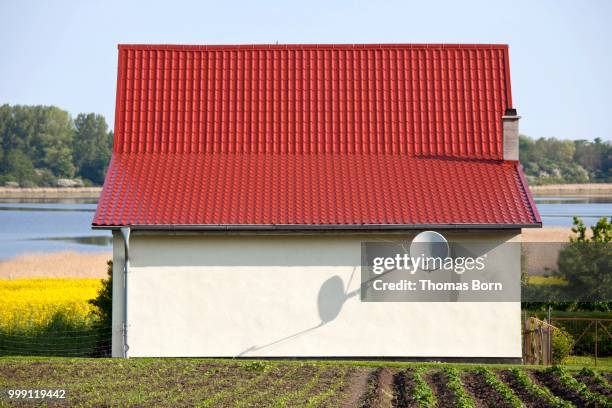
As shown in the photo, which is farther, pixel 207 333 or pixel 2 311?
pixel 2 311

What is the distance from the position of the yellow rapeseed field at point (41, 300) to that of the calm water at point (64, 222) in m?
10.3

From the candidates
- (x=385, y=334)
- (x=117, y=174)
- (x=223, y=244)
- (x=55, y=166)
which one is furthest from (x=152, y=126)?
(x=55, y=166)

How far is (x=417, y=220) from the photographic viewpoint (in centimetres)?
2069

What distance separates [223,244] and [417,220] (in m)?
4.09

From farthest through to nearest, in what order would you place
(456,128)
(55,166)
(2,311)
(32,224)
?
(55,166) → (32,224) → (2,311) → (456,128)

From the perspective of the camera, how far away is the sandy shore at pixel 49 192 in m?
82.4

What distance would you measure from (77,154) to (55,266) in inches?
1905

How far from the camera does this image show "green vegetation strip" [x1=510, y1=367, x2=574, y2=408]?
51.1 feet

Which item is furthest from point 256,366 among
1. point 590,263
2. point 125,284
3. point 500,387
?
point 590,263

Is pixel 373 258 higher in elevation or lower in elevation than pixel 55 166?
lower

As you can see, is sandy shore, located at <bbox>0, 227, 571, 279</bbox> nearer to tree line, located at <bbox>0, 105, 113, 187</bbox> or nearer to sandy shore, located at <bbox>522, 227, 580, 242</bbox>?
sandy shore, located at <bbox>522, 227, 580, 242</bbox>

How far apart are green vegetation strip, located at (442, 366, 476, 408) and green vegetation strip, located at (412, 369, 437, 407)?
0.38m

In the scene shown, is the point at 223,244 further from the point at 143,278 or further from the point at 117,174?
the point at 117,174

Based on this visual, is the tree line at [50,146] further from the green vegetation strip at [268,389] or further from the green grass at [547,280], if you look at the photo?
the green vegetation strip at [268,389]
